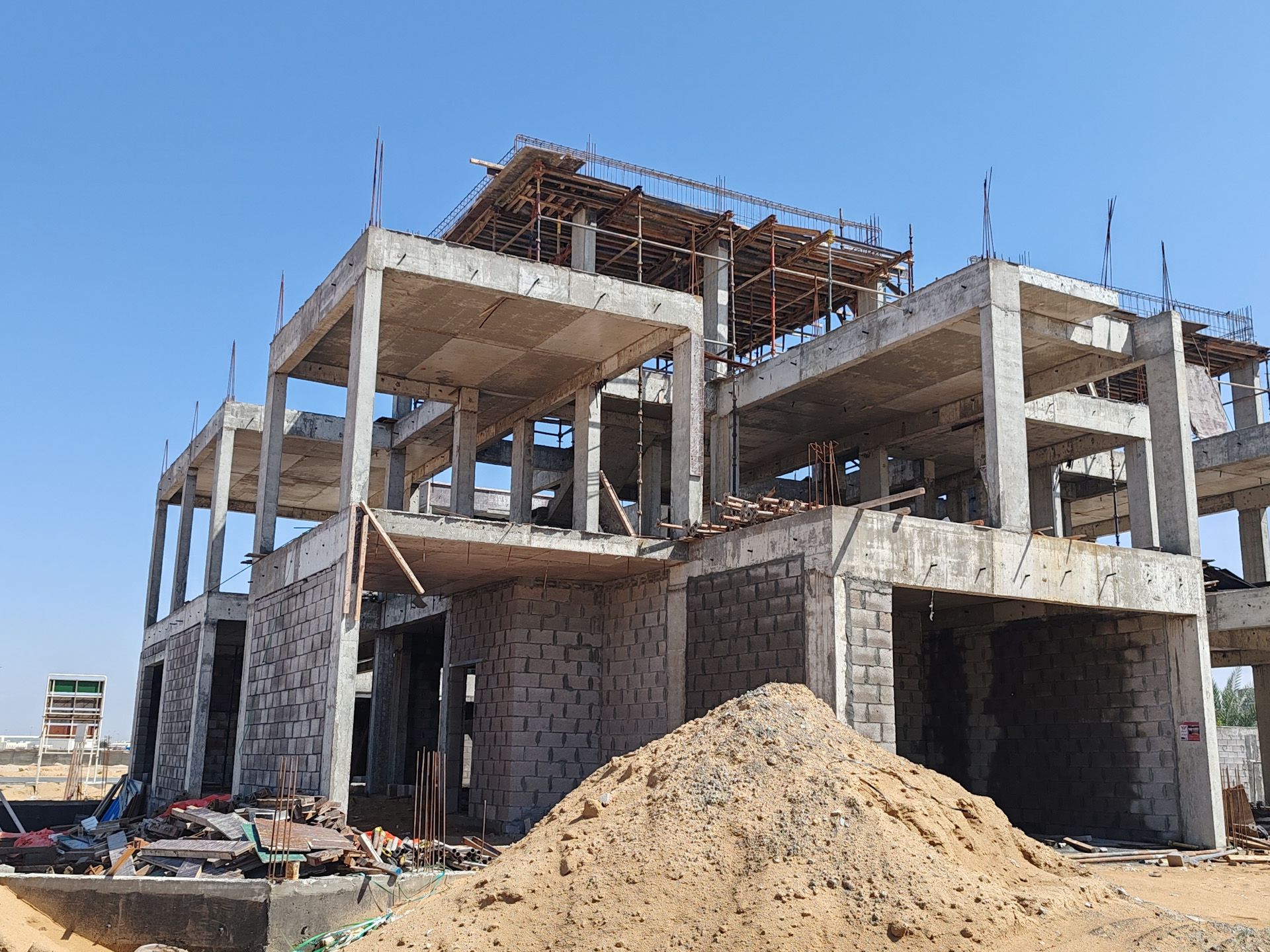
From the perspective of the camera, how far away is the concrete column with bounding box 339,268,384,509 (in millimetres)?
17484

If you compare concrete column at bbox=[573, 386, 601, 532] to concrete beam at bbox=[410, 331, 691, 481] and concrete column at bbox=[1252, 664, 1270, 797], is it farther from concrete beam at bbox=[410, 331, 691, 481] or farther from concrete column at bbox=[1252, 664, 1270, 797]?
concrete column at bbox=[1252, 664, 1270, 797]

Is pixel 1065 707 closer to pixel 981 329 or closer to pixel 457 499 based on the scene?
pixel 981 329

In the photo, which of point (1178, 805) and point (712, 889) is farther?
point (1178, 805)

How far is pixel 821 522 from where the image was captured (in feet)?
51.9

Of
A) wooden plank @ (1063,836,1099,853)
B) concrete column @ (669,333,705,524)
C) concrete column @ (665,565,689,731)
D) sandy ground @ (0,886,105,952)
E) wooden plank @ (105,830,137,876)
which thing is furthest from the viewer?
concrete column @ (669,333,705,524)

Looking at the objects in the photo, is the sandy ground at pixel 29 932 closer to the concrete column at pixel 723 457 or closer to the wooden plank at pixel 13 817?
the wooden plank at pixel 13 817

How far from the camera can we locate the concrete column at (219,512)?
26.7 meters

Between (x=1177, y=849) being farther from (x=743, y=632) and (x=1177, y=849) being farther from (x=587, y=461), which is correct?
(x=587, y=461)

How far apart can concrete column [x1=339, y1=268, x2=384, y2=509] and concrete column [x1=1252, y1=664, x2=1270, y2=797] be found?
74.9ft

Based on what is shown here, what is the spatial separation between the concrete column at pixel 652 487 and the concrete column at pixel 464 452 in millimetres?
3890

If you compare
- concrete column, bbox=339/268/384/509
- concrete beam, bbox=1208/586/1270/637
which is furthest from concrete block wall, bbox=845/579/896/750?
concrete beam, bbox=1208/586/1270/637

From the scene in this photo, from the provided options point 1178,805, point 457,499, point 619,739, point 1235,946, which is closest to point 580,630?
point 619,739

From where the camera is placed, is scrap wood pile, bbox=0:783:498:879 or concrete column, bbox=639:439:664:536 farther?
concrete column, bbox=639:439:664:536

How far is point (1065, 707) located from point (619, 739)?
7655 mm
